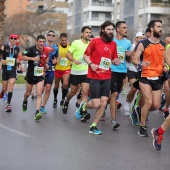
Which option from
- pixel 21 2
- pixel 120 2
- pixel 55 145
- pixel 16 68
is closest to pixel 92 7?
pixel 120 2

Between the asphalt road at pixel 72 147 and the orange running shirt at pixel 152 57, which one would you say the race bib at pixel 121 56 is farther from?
the orange running shirt at pixel 152 57

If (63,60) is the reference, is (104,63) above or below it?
above

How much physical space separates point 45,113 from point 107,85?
382 cm

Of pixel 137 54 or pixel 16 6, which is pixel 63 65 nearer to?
pixel 137 54

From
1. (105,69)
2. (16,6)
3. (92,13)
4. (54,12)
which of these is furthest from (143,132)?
(16,6)

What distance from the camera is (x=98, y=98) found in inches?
446

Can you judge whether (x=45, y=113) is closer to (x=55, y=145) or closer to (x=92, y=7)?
(x=55, y=145)

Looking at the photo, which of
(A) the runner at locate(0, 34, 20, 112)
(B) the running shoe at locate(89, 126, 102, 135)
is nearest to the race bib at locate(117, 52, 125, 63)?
(B) the running shoe at locate(89, 126, 102, 135)

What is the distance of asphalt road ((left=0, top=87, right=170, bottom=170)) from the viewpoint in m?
8.20

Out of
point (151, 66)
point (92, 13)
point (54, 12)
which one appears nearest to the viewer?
point (151, 66)

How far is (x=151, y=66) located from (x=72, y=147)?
92.1 inches

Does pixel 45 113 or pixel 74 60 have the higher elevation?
pixel 74 60

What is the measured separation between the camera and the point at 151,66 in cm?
1102

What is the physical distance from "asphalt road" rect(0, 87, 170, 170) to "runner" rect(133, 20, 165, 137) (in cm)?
64
